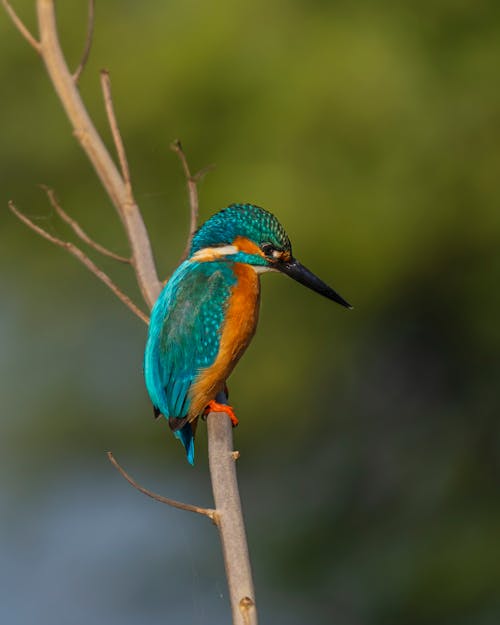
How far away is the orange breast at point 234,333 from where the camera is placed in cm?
230

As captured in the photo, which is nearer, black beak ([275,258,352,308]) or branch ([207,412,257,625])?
branch ([207,412,257,625])

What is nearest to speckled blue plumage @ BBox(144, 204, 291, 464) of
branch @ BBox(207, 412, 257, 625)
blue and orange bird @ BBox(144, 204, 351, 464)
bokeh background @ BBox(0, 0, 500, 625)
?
blue and orange bird @ BBox(144, 204, 351, 464)

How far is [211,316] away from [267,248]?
19 cm

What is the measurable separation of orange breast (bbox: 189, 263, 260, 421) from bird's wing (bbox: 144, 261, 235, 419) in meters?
0.02

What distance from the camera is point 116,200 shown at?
2.18 meters

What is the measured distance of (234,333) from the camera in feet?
7.73

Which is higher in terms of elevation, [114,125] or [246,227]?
[114,125]

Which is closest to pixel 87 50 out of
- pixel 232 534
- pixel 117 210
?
pixel 117 210

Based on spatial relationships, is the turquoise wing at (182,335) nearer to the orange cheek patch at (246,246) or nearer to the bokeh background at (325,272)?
the orange cheek patch at (246,246)

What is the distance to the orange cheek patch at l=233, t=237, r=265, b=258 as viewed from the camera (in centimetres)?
236

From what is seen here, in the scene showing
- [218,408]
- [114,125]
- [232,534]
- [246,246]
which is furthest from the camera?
[246,246]

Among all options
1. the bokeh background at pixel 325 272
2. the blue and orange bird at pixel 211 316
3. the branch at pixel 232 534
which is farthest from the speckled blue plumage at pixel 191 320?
the bokeh background at pixel 325 272

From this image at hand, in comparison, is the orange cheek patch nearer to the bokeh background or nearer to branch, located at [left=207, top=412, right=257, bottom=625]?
branch, located at [left=207, top=412, right=257, bottom=625]

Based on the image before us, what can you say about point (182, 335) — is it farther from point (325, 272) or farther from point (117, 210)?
point (325, 272)
